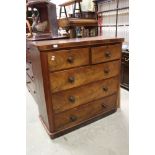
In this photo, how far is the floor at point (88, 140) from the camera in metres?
1.36

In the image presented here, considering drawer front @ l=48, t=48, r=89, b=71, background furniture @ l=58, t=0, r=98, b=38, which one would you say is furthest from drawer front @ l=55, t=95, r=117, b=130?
background furniture @ l=58, t=0, r=98, b=38

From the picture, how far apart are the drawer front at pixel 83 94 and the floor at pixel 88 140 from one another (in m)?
0.27

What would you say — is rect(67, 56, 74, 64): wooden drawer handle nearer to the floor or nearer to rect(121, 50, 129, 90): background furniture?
the floor

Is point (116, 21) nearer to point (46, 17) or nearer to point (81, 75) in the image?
point (46, 17)

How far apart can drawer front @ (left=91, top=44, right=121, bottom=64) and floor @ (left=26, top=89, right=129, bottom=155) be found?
0.63m

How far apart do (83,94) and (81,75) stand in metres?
0.19

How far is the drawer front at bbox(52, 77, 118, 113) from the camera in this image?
144 cm

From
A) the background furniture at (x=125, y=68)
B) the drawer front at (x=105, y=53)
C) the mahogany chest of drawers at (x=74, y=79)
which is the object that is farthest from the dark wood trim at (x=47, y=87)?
the background furniture at (x=125, y=68)
